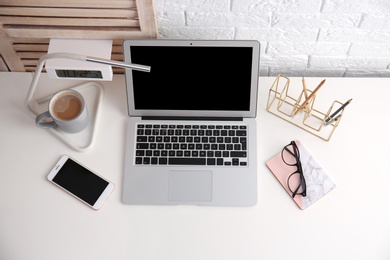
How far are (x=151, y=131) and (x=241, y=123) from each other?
0.74 feet

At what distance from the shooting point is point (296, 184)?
959 millimetres

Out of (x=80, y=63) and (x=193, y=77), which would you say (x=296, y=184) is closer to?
(x=193, y=77)

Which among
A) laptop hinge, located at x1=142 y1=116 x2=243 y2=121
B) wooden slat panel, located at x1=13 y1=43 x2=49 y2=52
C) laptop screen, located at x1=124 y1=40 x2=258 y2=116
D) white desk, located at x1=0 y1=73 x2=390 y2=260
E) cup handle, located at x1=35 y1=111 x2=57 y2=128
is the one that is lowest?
white desk, located at x1=0 y1=73 x2=390 y2=260

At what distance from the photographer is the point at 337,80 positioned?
1.09 m

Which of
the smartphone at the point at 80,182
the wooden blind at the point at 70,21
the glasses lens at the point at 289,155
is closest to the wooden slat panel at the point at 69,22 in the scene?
the wooden blind at the point at 70,21

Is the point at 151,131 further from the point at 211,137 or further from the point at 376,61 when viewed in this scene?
the point at 376,61

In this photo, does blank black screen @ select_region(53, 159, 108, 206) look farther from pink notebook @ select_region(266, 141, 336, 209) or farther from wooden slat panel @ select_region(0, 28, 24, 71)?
pink notebook @ select_region(266, 141, 336, 209)

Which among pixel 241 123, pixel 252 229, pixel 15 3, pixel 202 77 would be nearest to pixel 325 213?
pixel 252 229

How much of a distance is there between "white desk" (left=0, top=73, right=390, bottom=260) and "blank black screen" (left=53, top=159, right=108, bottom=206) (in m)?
0.02

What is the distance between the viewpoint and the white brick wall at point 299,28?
0.91 meters

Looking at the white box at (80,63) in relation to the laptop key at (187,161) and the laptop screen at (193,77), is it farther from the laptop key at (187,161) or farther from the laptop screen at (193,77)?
the laptop key at (187,161)

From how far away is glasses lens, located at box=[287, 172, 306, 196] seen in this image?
3.10 feet

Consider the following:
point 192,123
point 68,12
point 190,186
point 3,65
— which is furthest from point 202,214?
point 3,65

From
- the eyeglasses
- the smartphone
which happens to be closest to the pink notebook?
the eyeglasses
